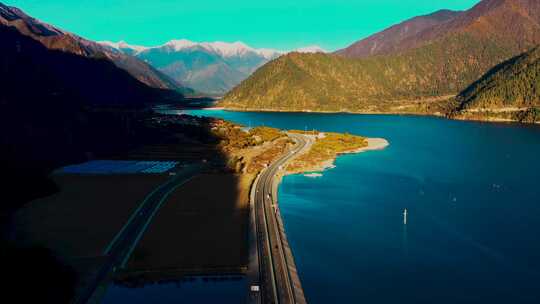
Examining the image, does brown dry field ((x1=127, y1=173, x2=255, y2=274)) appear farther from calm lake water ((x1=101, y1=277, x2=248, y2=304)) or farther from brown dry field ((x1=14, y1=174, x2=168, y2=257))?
brown dry field ((x1=14, y1=174, x2=168, y2=257))

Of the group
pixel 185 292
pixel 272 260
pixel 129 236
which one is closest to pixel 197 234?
pixel 129 236

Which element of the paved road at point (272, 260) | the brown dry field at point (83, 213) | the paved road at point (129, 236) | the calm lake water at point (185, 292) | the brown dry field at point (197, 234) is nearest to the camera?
the paved road at point (272, 260)

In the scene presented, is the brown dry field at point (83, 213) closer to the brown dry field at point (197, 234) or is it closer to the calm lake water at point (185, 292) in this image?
the brown dry field at point (197, 234)

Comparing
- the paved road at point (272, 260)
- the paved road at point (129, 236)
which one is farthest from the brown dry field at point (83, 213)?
the paved road at point (272, 260)

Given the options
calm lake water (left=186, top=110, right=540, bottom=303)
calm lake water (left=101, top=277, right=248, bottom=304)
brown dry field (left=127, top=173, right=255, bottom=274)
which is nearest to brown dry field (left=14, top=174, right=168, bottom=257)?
brown dry field (left=127, top=173, right=255, bottom=274)

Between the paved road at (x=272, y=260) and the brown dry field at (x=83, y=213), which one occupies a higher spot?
the brown dry field at (x=83, y=213)

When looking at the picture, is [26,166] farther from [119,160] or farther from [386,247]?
[386,247]

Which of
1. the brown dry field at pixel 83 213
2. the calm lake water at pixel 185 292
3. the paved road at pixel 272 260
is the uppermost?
the brown dry field at pixel 83 213
